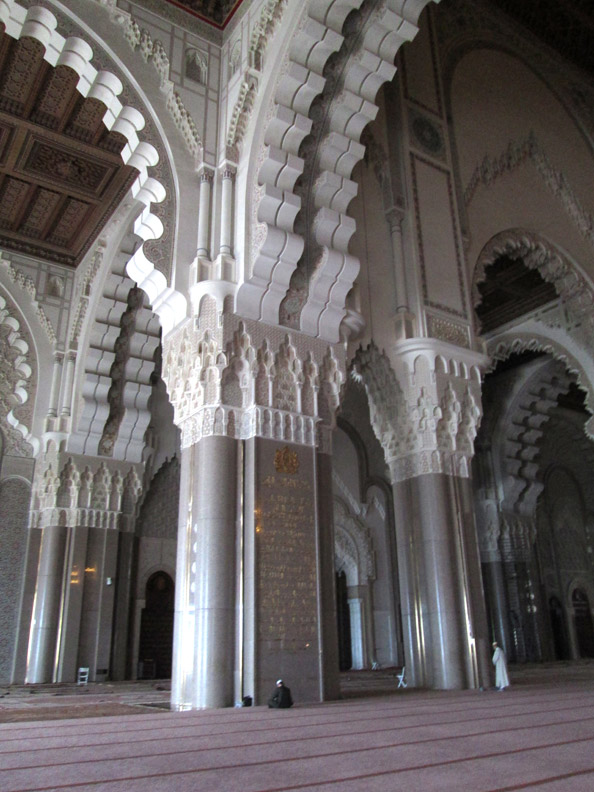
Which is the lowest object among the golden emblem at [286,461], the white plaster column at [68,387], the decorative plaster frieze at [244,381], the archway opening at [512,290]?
the golden emblem at [286,461]

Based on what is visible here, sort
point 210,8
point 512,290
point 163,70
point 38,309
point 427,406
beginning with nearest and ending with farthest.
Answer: point 163,70 → point 210,8 → point 427,406 → point 38,309 → point 512,290

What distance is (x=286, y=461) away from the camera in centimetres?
516

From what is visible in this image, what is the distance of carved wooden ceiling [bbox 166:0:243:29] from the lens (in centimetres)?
623

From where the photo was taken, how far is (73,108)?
7.07m

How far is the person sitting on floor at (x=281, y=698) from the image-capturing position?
13.9 ft

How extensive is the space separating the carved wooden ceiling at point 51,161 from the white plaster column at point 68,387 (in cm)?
139

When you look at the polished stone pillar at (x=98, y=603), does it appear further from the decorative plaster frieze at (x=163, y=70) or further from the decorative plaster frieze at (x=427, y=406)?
the decorative plaster frieze at (x=163, y=70)

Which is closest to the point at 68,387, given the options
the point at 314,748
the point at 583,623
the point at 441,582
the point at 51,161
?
the point at 51,161

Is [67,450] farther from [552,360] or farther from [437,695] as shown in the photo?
[552,360]

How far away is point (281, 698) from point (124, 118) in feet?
15.1

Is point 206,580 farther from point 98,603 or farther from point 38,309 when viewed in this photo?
point 38,309

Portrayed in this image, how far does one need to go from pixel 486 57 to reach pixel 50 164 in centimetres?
550

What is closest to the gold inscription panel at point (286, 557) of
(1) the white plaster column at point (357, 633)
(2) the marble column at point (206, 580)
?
(2) the marble column at point (206, 580)

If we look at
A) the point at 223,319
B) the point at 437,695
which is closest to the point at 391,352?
the point at 223,319
